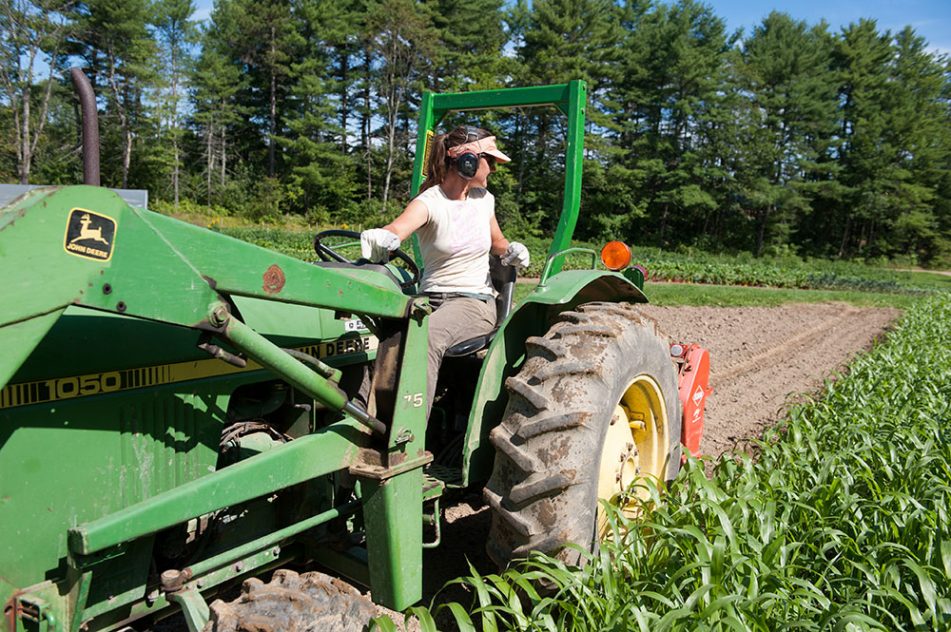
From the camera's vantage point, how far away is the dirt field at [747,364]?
3.71 m

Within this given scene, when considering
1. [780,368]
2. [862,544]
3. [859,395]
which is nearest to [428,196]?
[862,544]

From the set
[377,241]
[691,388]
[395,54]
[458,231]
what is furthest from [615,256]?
[395,54]

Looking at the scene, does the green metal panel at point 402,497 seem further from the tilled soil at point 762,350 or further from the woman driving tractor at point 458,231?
the tilled soil at point 762,350

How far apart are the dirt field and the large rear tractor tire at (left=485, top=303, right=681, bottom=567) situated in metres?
0.63

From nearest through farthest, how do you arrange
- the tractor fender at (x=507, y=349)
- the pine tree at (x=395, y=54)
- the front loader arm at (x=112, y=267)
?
the front loader arm at (x=112, y=267)
the tractor fender at (x=507, y=349)
the pine tree at (x=395, y=54)

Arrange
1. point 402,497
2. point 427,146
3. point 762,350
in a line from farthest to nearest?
point 762,350, point 427,146, point 402,497

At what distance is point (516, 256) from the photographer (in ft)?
11.2

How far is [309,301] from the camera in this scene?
2.06 metres

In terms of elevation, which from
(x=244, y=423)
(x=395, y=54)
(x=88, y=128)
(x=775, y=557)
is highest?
(x=395, y=54)

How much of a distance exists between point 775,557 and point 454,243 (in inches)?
73.1

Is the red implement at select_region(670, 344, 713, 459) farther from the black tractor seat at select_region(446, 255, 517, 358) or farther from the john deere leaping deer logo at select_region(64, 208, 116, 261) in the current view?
the john deere leaping deer logo at select_region(64, 208, 116, 261)

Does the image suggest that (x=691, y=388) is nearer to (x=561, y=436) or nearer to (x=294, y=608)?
(x=561, y=436)

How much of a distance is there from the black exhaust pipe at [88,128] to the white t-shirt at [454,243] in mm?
1437

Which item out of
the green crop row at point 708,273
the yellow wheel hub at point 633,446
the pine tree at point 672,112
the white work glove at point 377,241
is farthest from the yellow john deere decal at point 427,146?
the pine tree at point 672,112
